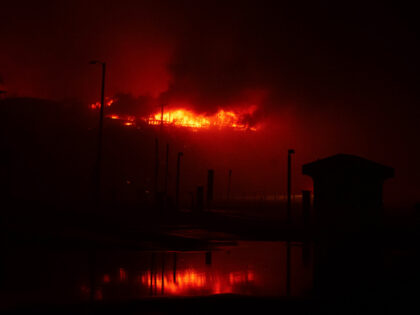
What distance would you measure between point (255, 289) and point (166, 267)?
3.59 m

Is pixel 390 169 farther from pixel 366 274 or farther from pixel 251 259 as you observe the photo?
pixel 251 259

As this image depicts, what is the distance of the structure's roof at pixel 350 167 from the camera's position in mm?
14227

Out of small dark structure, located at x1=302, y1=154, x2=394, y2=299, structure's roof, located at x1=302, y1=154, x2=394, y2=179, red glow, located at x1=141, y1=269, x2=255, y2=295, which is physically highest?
structure's roof, located at x1=302, y1=154, x2=394, y2=179

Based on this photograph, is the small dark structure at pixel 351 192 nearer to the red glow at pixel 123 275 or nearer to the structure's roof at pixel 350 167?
the structure's roof at pixel 350 167

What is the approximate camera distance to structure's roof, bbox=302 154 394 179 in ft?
46.7

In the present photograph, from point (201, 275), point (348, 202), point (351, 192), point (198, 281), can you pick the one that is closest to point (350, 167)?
point (351, 192)

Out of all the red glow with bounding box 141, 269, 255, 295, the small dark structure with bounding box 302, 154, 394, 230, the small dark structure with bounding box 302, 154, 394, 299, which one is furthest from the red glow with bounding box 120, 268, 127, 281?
the small dark structure with bounding box 302, 154, 394, 230

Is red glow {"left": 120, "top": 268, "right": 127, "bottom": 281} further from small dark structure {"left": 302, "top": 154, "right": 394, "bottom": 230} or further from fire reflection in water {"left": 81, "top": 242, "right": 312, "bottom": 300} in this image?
small dark structure {"left": 302, "top": 154, "right": 394, "bottom": 230}

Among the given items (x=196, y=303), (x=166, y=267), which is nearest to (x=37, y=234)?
(x=166, y=267)

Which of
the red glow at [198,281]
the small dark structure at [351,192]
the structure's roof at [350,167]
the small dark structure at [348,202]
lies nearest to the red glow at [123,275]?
the red glow at [198,281]

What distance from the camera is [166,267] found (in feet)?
45.6

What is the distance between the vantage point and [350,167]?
46.6 feet

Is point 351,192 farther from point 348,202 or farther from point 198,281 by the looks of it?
point 198,281

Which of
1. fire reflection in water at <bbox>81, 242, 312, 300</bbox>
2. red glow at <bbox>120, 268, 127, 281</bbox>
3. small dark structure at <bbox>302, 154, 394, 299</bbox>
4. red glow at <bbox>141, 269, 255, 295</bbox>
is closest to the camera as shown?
fire reflection in water at <bbox>81, 242, 312, 300</bbox>
